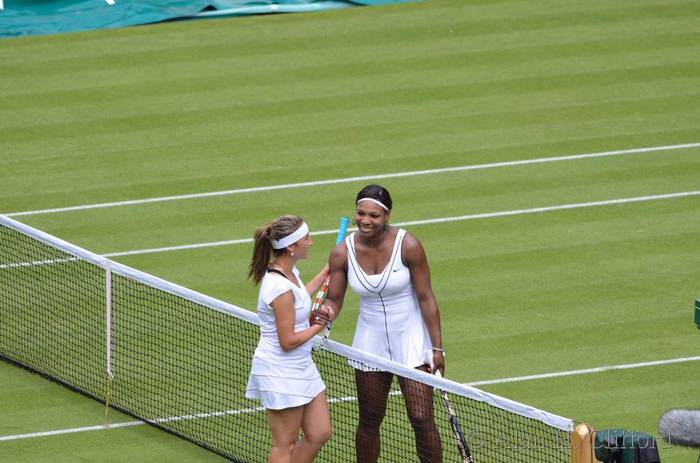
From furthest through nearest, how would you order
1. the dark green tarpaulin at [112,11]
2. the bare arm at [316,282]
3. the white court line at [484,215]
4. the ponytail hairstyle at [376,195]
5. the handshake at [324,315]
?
the dark green tarpaulin at [112,11] < the white court line at [484,215] < the bare arm at [316,282] < the ponytail hairstyle at [376,195] < the handshake at [324,315]

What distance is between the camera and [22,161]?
18.0 m

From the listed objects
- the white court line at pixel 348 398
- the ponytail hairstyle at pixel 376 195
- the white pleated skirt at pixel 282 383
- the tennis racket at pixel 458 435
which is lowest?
the white court line at pixel 348 398

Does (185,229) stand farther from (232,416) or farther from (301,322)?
(301,322)

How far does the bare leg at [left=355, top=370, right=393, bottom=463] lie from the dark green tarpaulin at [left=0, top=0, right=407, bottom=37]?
13.9 m

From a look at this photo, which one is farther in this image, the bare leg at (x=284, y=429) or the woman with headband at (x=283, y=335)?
the bare leg at (x=284, y=429)

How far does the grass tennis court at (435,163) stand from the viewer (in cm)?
1266

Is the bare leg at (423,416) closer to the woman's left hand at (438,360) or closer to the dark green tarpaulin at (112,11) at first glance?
the woman's left hand at (438,360)

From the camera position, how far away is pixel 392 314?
9.84 metres

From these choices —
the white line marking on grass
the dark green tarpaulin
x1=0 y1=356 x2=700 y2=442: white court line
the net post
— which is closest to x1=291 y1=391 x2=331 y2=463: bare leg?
x1=0 y1=356 x2=700 y2=442: white court line

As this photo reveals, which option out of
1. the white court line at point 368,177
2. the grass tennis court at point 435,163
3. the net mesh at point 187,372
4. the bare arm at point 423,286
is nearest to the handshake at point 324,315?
the net mesh at point 187,372

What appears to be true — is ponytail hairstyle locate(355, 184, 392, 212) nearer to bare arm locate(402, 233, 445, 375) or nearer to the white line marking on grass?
bare arm locate(402, 233, 445, 375)

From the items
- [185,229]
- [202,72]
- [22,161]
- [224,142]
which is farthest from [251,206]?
[202,72]

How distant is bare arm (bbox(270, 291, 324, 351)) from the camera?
9273 millimetres

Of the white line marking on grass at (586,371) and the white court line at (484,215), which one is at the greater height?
the white court line at (484,215)
